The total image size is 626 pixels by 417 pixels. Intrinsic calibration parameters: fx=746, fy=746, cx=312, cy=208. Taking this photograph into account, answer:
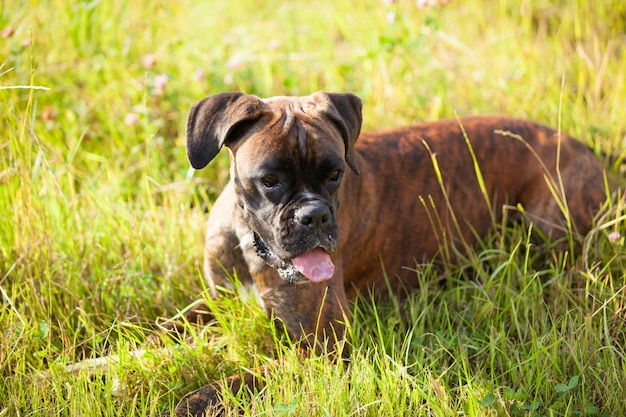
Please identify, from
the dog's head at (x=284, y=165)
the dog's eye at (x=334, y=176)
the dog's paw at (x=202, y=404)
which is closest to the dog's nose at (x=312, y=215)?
the dog's head at (x=284, y=165)

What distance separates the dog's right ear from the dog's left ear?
349 millimetres

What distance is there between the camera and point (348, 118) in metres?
3.37

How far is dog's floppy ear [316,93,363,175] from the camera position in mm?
3318

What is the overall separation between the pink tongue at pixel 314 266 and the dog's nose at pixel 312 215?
180 millimetres

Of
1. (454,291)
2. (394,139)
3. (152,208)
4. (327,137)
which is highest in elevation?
(327,137)

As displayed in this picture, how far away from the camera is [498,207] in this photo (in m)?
4.26

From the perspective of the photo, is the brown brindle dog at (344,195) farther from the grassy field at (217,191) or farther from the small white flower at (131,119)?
the small white flower at (131,119)

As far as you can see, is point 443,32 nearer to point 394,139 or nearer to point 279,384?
point 394,139

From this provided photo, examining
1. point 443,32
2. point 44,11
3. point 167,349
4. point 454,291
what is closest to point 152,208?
point 167,349

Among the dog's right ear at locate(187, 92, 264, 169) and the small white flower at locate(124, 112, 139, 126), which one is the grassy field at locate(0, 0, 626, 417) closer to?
the small white flower at locate(124, 112, 139, 126)

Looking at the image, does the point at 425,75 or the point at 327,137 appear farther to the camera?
the point at 425,75

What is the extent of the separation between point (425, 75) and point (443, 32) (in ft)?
1.90

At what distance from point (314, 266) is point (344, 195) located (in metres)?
0.54

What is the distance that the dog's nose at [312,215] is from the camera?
121 inches
